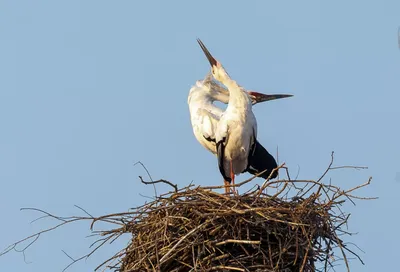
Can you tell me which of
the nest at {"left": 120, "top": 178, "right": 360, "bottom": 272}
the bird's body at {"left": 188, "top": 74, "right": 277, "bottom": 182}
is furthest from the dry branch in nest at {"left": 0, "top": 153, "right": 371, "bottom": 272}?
the bird's body at {"left": 188, "top": 74, "right": 277, "bottom": 182}

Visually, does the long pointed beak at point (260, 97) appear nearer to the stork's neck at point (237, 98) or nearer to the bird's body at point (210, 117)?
the bird's body at point (210, 117)

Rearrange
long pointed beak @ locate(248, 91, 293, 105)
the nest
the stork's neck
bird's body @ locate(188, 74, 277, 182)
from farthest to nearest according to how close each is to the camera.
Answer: long pointed beak @ locate(248, 91, 293, 105) → bird's body @ locate(188, 74, 277, 182) → the stork's neck → the nest

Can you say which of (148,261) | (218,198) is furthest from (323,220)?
(148,261)

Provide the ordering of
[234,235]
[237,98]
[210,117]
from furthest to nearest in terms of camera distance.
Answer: [210,117]
[237,98]
[234,235]

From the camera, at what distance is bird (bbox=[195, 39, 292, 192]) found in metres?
8.65

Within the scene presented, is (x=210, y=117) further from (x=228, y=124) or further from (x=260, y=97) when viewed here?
(x=260, y=97)

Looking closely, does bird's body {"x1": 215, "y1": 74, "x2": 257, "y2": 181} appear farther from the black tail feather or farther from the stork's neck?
the black tail feather

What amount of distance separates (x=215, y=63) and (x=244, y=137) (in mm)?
842

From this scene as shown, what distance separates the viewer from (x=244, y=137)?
28.6 feet

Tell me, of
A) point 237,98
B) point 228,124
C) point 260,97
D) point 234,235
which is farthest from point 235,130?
point 234,235

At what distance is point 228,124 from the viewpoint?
8.66 m

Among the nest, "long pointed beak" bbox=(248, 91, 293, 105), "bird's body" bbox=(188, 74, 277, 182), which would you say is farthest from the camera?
"long pointed beak" bbox=(248, 91, 293, 105)

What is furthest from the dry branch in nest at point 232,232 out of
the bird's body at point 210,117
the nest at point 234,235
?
the bird's body at point 210,117

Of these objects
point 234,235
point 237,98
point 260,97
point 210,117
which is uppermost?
point 260,97
